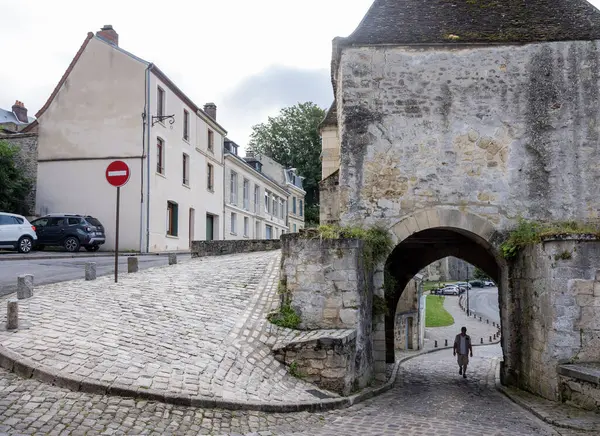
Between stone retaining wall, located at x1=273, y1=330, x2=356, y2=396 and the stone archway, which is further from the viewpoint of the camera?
the stone archway

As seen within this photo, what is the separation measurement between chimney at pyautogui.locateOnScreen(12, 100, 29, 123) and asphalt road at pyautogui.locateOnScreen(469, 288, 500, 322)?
98.6ft

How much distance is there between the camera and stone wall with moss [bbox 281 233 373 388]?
9453 millimetres

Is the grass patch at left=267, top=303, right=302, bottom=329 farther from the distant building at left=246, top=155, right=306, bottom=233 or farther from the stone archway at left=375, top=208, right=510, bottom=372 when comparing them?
the distant building at left=246, top=155, right=306, bottom=233

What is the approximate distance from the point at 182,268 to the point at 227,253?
11.4ft

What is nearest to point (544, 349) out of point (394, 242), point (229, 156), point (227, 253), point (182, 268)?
point (394, 242)

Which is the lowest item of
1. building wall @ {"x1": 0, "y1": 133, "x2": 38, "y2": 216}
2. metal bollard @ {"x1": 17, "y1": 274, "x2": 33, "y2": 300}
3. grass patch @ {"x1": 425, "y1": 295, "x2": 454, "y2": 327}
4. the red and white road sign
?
grass patch @ {"x1": 425, "y1": 295, "x2": 454, "y2": 327}

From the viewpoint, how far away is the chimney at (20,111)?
35000 mm

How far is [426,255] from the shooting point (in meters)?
15.5

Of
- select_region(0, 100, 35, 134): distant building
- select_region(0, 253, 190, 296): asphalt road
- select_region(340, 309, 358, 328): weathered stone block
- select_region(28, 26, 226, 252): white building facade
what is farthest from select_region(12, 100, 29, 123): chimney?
select_region(340, 309, 358, 328): weathered stone block

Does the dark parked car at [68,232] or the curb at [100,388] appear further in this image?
the dark parked car at [68,232]

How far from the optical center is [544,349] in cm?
952

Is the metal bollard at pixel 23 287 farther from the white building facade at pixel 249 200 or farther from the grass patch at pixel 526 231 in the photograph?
the white building facade at pixel 249 200

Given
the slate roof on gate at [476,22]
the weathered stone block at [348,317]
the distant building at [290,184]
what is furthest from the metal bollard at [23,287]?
the distant building at [290,184]

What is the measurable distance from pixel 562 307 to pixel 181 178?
1974 centimetres
